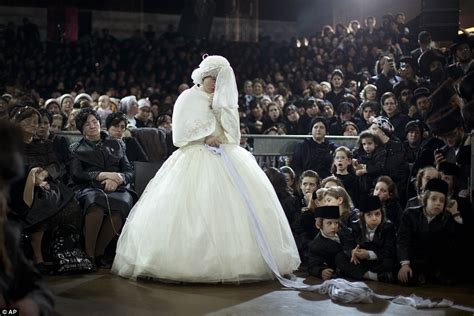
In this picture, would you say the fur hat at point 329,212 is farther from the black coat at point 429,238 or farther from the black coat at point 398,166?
the black coat at point 398,166

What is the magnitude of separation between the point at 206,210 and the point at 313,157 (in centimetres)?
257

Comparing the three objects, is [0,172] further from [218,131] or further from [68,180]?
[68,180]

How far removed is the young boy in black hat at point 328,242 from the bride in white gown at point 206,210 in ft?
1.02

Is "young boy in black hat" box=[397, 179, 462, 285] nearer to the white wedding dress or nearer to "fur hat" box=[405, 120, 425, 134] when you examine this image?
the white wedding dress

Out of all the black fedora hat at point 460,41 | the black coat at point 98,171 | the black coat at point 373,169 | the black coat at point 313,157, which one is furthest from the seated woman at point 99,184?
the black fedora hat at point 460,41

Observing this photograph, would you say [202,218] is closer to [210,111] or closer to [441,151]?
[210,111]

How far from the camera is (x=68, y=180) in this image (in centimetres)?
724

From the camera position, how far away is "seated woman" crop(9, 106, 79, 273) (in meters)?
6.38

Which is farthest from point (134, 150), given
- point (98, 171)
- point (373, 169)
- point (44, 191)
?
point (373, 169)

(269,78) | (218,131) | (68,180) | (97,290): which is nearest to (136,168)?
(68,180)

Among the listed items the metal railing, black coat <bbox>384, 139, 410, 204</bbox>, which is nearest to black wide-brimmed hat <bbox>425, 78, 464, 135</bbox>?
black coat <bbox>384, 139, 410, 204</bbox>

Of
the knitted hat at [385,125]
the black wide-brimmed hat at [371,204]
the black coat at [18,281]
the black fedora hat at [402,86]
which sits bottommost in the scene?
the black coat at [18,281]

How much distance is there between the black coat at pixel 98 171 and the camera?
6.88 metres

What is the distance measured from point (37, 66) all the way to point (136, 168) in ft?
26.8
